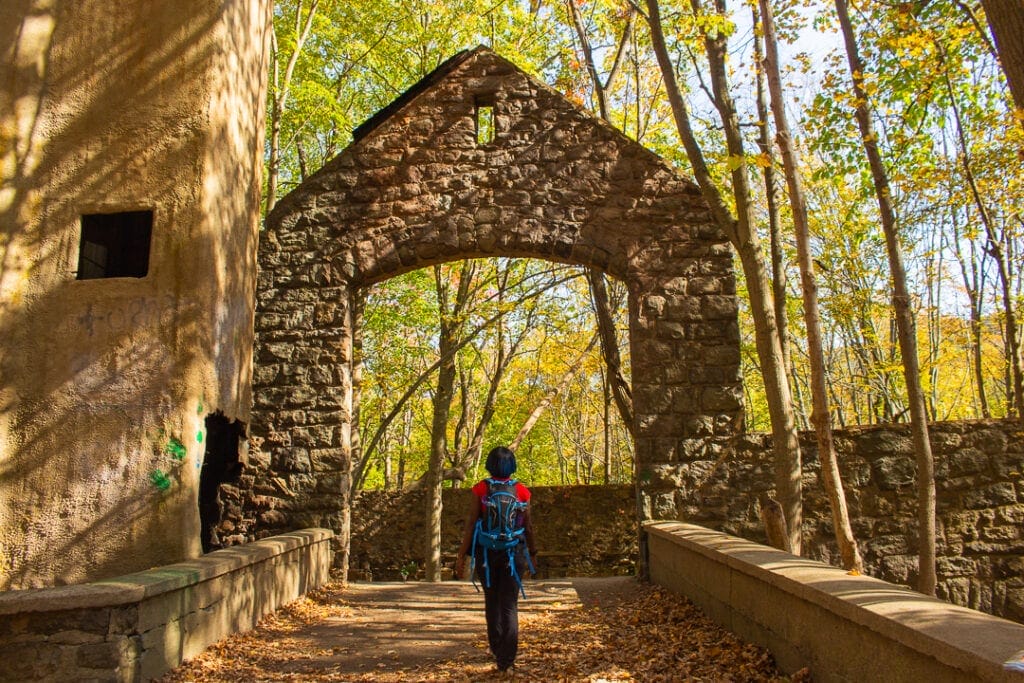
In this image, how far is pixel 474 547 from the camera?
4.84m

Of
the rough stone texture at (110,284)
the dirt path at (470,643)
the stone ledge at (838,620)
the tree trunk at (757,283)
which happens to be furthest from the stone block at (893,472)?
the rough stone texture at (110,284)

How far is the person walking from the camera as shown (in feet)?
15.5

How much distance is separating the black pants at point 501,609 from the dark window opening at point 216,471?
3243 millimetres

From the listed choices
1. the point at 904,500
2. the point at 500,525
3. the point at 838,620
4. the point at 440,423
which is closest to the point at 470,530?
the point at 500,525

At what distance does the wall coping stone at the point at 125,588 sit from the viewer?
13.0ft

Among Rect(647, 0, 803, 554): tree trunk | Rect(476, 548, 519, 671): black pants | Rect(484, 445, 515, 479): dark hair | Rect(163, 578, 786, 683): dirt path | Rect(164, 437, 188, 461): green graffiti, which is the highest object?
Rect(647, 0, 803, 554): tree trunk

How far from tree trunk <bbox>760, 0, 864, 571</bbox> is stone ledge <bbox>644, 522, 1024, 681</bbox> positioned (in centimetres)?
106

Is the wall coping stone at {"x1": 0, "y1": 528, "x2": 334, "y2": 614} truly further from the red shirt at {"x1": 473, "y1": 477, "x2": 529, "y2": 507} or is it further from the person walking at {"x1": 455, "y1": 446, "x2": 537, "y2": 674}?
the red shirt at {"x1": 473, "y1": 477, "x2": 529, "y2": 507}

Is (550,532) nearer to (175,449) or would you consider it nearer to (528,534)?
(528,534)

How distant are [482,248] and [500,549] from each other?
420 centimetres

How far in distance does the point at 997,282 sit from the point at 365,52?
1316 centimetres

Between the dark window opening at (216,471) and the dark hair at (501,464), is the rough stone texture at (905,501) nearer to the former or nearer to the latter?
the dark hair at (501,464)

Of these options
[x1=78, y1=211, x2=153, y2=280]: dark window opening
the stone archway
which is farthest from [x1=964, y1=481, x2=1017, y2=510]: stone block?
[x1=78, y1=211, x2=153, y2=280]: dark window opening

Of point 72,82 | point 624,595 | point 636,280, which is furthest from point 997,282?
point 72,82
